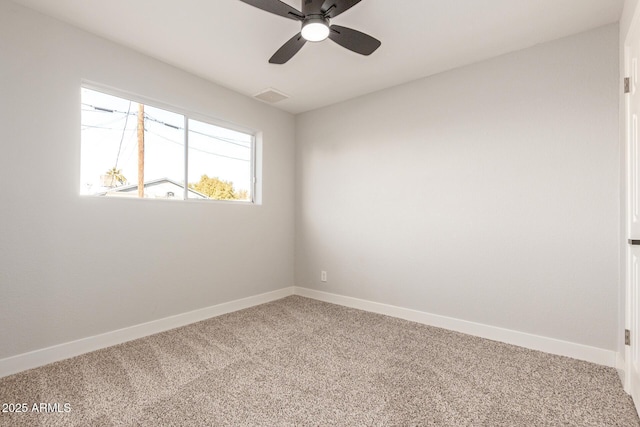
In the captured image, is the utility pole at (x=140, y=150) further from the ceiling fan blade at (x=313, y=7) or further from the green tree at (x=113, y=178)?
the ceiling fan blade at (x=313, y=7)

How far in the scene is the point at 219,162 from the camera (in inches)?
136

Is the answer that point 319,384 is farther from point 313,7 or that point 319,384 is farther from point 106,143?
point 106,143

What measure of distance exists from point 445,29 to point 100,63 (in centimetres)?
268

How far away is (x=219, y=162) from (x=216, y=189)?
312mm

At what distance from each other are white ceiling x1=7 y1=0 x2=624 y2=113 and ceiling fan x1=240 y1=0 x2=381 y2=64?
0.85ft

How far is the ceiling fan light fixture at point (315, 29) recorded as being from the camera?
182 cm

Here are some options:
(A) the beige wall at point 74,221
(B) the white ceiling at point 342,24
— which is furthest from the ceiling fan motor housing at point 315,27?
(A) the beige wall at point 74,221

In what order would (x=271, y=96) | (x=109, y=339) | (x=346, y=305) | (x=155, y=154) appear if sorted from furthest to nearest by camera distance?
(x=346, y=305) < (x=271, y=96) < (x=155, y=154) < (x=109, y=339)

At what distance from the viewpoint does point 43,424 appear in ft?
5.01

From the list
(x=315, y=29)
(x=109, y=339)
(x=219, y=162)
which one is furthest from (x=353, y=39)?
(x=109, y=339)

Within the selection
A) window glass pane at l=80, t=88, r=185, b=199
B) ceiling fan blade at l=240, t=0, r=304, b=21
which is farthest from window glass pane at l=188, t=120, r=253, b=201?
ceiling fan blade at l=240, t=0, r=304, b=21

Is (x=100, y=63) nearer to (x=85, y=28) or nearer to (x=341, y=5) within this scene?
(x=85, y=28)

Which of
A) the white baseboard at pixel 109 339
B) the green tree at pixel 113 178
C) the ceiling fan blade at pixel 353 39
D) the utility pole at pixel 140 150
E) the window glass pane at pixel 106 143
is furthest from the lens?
the utility pole at pixel 140 150

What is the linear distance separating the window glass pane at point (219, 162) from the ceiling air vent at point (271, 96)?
48cm
